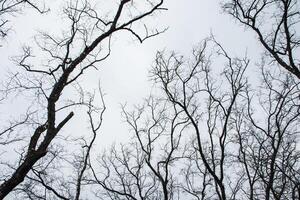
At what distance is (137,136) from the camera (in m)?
17.3

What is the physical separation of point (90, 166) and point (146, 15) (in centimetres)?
1022

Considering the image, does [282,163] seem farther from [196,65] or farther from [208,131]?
[196,65]

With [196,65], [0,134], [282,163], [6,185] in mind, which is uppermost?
[196,65]

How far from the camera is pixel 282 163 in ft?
47.9

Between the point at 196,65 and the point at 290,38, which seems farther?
the point at 196,65

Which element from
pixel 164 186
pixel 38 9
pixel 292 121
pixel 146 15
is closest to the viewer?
pixel 38 9

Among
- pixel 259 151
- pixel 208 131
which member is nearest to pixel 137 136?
pixel 208 131

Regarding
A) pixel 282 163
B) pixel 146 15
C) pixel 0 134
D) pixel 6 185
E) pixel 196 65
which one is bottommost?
pixel 6 185

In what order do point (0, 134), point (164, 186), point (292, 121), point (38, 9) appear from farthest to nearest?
point (164, 186), point (292, 121), point (0, 134), point (38, 9)

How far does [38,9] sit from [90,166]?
10654 mm

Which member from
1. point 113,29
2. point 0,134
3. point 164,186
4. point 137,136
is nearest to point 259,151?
point 164,186

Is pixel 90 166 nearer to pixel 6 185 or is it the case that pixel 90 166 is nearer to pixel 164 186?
pixel 164 186

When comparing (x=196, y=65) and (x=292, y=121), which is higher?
(x=196, y=65)

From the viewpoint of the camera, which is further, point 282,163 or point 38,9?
point 282,163
